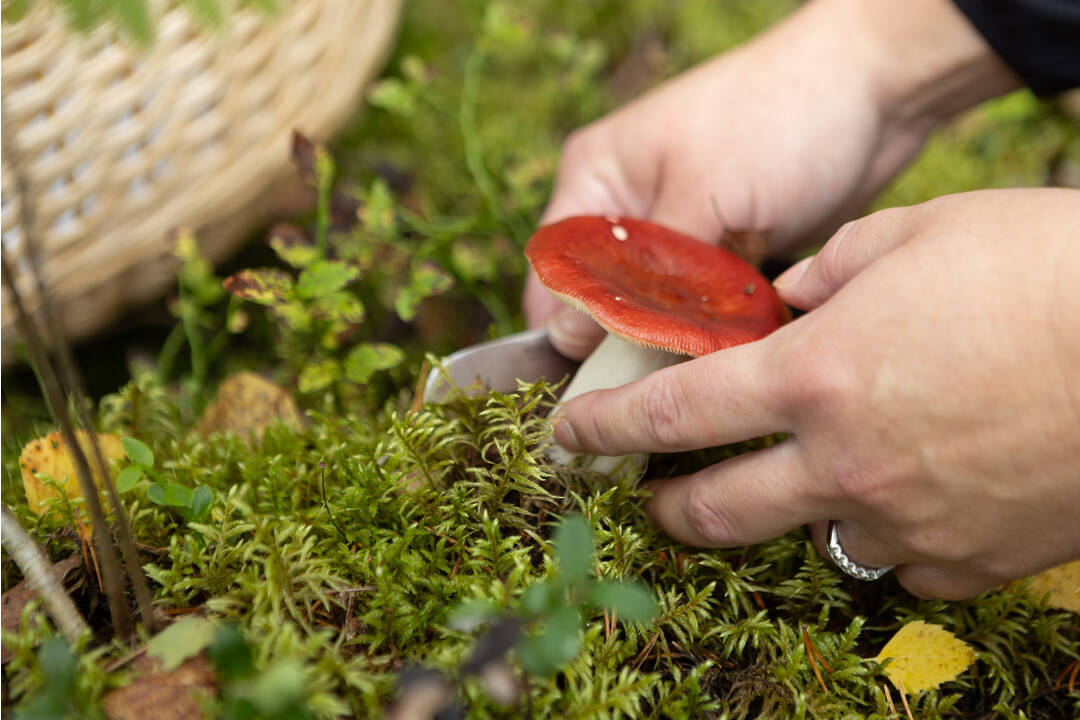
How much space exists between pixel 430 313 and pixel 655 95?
42.2 inches

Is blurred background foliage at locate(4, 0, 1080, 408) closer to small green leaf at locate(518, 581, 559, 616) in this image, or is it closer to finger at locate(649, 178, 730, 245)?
finger at locate(649, 178, 730, 245)

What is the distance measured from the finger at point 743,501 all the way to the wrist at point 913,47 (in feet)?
4.16

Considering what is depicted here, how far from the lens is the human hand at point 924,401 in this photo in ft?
3.74

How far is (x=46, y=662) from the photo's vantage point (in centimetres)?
86

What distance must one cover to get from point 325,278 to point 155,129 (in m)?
0.70

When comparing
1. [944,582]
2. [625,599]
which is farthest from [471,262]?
[625,599]

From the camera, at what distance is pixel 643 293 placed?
60.5 inches

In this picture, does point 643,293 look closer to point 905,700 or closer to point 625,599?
point 625,599

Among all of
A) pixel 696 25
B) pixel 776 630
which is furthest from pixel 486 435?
pixel 696 25

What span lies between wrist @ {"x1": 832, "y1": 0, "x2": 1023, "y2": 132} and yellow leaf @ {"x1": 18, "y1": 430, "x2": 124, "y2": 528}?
6.99 ft

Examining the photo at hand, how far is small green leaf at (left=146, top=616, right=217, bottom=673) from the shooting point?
1.03m

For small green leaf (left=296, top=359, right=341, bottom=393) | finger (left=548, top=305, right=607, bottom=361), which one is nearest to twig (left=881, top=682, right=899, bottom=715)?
finger (left=548, top=305, right=607, bottom=361)

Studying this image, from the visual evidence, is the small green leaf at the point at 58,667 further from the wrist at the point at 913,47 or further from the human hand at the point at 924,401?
the wrist at the point at 913,47

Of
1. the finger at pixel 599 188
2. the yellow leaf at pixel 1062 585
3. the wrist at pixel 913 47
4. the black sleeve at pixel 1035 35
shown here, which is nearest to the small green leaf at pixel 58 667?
the finger at pixel 599 188
